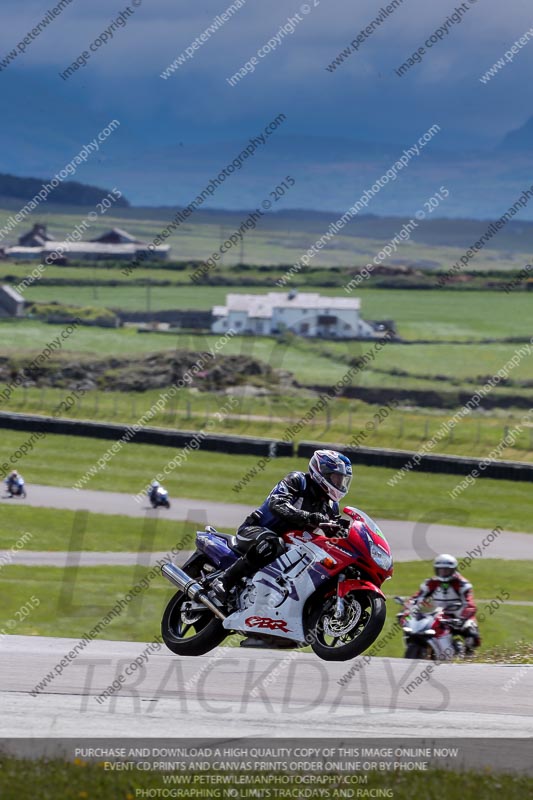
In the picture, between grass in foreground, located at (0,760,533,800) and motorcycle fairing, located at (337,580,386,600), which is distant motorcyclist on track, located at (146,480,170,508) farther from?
grass in foreground, located at (0,760,533,800)

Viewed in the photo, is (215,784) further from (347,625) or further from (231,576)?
(231,576)

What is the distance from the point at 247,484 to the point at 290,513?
30510mm

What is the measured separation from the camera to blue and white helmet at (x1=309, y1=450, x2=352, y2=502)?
11.3 m

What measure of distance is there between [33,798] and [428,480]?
33.9 metres

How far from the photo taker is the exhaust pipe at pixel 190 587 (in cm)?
1170

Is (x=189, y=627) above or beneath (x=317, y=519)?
beneath

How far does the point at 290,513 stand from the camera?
11273mm

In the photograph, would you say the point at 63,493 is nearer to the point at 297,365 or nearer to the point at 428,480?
the point at 428,480

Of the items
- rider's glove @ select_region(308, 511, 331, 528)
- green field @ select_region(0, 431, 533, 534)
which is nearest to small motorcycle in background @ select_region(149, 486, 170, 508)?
green field @ select_region(0, 431, 533, 534)

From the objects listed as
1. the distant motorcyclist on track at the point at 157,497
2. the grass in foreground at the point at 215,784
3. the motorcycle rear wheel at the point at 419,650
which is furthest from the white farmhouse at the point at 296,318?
the grass in foreground at the point at 215,784

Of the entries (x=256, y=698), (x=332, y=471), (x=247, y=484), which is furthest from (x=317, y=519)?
(x=247, y=484)

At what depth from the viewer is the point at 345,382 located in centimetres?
7288

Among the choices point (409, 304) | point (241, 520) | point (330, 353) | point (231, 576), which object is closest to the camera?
point (231, 576)

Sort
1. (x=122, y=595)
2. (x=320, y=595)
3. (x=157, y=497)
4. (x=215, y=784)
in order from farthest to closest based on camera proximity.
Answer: (x=157, y=497)
(x=122, y=595)
(x=320, y=595)
(x=215, y=784)
